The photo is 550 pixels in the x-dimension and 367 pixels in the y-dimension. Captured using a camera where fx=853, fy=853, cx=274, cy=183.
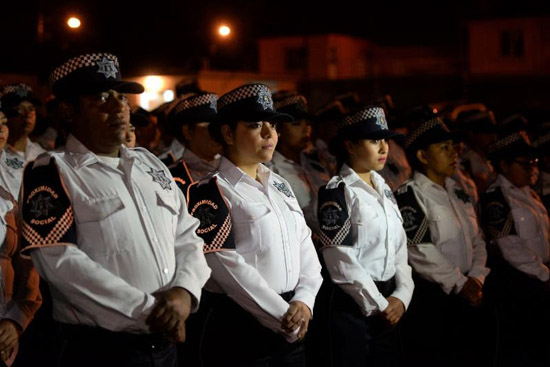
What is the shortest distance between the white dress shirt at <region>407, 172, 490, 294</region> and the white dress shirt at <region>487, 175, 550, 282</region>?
43 centimetres

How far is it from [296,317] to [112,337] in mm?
1100

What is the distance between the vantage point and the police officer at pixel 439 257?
6301mm

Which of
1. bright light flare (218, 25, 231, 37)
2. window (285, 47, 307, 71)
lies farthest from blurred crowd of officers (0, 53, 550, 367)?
window (285, 47, 307, 71)

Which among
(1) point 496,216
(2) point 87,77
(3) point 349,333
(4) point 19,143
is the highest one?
(2) point 87,77

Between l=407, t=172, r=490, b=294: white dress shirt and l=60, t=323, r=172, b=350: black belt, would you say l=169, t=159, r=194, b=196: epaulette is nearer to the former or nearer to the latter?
l=60, t=323, r=172, b=350: black belt

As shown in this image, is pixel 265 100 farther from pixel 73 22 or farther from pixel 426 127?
pixel 73 22

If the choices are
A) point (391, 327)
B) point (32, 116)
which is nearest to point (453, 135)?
point (391, 327)

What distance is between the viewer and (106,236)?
374 cm

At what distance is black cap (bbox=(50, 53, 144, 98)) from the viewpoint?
13.0 feet

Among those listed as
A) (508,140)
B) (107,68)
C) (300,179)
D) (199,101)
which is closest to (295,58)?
(300,179)

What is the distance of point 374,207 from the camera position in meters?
5.66

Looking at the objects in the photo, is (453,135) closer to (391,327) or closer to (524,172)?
(524,172)

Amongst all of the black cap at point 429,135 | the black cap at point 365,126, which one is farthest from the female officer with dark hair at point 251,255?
the black cap at point 429,135

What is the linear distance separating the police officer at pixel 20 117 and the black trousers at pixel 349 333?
3.13 m
